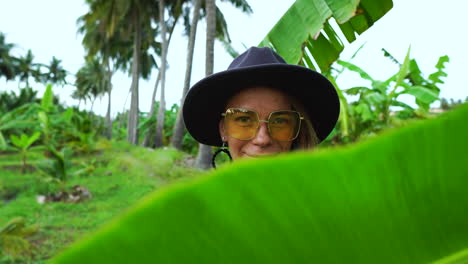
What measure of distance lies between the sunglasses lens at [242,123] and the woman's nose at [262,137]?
1cm

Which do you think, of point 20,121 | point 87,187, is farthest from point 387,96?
point 20,121

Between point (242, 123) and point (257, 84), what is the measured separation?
4.9 inches

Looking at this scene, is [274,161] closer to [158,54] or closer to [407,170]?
[407,170]

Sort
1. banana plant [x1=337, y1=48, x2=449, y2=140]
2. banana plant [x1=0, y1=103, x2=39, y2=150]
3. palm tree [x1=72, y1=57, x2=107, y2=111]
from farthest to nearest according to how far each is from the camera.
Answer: palm tree [x1=72, y1=57, x2=107, y2=111] → banana plant [x1=0, y1=103, x2=39, y2=150] → banana plant [x1=337, y1=48, x2=449, y2=140]

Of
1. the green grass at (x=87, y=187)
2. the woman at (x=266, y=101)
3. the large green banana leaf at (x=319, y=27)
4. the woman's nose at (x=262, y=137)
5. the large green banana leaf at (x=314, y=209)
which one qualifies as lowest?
the green grass at (x=87, y=187)

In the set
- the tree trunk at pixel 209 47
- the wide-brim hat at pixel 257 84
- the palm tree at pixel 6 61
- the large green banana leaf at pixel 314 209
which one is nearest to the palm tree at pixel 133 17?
the tree trunk at pixel 209 47

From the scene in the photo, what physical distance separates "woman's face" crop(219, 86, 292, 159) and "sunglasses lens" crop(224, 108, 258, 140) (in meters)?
0.02

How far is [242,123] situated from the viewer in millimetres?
1129

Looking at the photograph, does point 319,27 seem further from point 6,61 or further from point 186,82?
point 6,61

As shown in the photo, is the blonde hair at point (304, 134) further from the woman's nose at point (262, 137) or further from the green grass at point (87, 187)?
the green grass at point (87, 187)

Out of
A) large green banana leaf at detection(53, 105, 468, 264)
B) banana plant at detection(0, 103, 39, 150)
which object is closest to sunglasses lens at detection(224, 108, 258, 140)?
large green banana leaf at detection(53, 105, 468, 264)

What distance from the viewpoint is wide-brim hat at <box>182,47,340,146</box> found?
107 centimetres

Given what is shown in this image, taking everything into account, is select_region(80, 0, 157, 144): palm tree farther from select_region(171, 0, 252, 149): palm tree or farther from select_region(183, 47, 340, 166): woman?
select_region(183, 47, 340, 166): woman

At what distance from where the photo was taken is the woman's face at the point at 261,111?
3.60 ft
